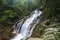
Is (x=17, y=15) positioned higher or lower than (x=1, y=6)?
lower

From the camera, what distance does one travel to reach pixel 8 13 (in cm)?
1563

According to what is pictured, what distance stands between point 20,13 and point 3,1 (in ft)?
8.58

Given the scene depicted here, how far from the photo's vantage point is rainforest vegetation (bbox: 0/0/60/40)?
807 cm

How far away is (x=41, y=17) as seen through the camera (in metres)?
11.4

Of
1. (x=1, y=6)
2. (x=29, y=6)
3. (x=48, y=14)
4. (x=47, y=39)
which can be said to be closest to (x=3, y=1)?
(x=1, y=6)

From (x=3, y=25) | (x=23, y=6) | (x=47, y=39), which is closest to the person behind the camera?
(x=47, y=39)

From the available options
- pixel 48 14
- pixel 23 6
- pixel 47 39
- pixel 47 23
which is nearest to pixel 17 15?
pixel 23 6

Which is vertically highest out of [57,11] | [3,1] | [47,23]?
[3,1]

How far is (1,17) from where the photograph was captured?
15383mm

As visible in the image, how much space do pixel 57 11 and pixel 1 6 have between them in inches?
326

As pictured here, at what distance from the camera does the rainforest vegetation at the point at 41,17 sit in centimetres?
807

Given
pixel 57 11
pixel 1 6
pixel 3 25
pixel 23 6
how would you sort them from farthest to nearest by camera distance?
1. pixel 23 6
2. pixel 1 6
3. pixel 3 25
4. pixel 57 11

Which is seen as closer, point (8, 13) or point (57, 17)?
point (57, 17)

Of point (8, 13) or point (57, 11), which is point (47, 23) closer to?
point (57, 11)
